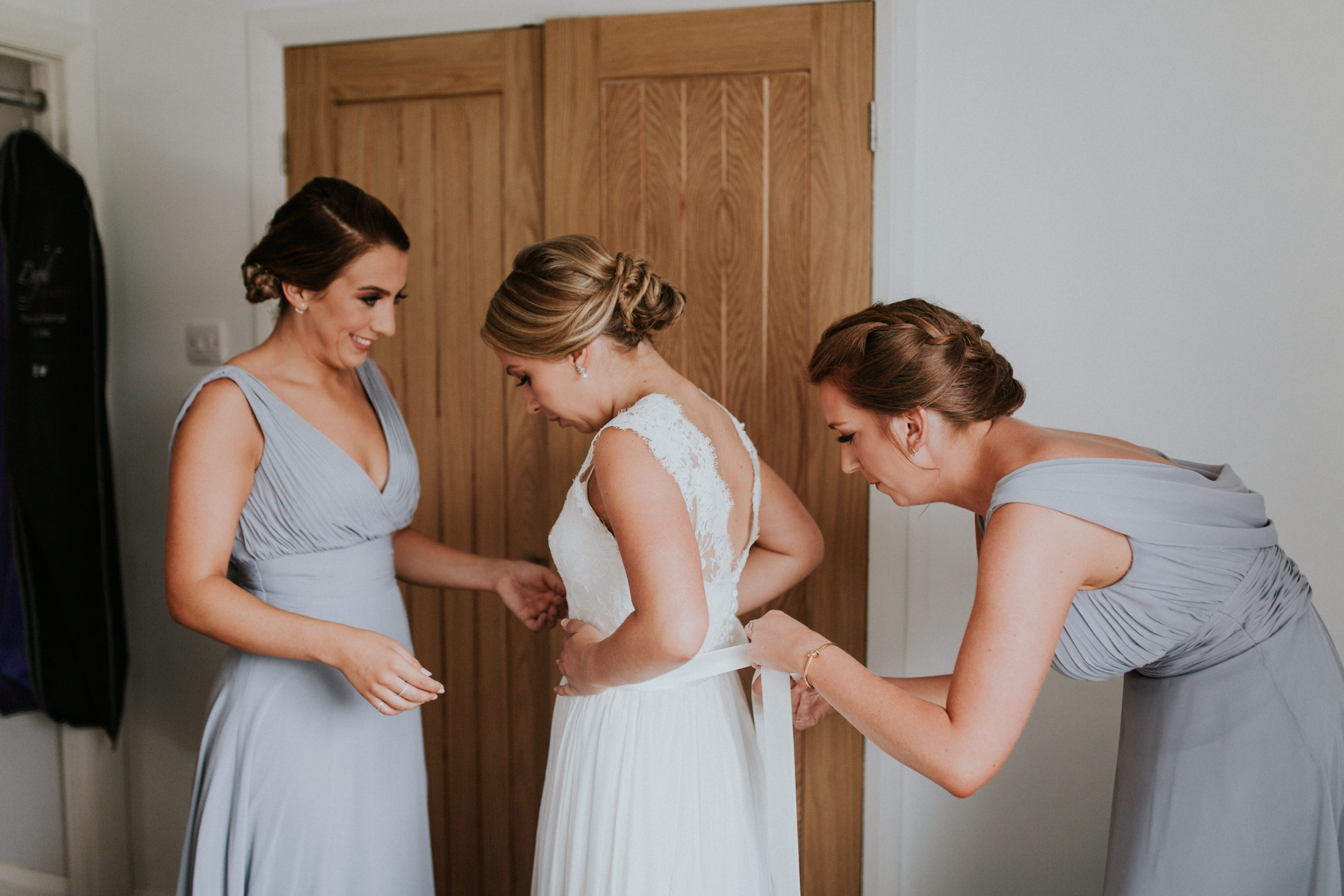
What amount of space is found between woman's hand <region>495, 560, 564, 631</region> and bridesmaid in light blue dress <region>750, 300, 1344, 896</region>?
573mm

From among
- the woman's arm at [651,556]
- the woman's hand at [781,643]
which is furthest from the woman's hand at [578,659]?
the woman's hand at [781,643]

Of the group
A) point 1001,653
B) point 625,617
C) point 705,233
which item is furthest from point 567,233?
point 1001,653

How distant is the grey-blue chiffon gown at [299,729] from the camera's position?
1.44 meters

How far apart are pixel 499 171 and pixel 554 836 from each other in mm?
1571

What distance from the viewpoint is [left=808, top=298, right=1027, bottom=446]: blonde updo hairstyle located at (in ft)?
3.87

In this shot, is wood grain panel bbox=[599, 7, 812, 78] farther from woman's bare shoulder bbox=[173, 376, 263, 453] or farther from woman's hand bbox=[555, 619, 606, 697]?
woman's hand bbox=[555, 619, 606, 697]

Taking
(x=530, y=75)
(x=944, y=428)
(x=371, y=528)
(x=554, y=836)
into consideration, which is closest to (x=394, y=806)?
(x=554, y=836)

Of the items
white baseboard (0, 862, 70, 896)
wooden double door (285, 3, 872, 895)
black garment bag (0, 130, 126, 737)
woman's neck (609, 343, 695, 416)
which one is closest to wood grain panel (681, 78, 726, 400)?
wooden double door (285, 3, 872, 895)

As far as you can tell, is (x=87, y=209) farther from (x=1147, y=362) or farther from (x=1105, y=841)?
(x=1105, y=841)

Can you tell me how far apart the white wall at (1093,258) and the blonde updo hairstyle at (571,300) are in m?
0.85

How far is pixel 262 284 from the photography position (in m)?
1.54

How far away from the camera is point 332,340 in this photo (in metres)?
1.57

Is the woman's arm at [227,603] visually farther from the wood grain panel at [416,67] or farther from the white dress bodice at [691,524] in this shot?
the wood grain panel at [416,67]

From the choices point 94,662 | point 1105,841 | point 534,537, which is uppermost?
point 534,537
